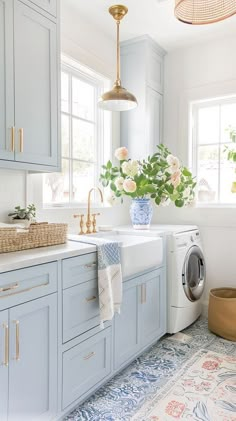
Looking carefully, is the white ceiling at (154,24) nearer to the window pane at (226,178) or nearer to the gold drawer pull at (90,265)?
the window pane at (226,178)

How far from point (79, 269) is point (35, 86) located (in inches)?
43.5

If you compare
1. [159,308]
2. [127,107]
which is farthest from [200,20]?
[159,308]

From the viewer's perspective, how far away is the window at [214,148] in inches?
127

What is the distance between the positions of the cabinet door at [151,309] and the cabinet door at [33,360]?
0.91 metres

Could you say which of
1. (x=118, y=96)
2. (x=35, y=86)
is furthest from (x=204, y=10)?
(x=35, y=86)

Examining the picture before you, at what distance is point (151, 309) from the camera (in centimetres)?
246

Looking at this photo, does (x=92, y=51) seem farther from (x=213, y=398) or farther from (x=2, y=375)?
(x=213, y=398)

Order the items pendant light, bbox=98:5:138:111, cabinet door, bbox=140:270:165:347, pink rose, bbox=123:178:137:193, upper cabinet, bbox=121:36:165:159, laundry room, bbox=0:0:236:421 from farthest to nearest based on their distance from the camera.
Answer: upper cabinet, bbox=121:36:165:159
pink rose, bbox=123:178:137:193
cabinet door, bbox=140:270:165:347
pendant light, bbox=98:5:138:111
laundry room, bbox=0:0:236:421

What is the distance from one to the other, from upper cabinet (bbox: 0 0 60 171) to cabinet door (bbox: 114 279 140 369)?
0.96 m

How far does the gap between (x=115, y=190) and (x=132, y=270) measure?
40.1 inches

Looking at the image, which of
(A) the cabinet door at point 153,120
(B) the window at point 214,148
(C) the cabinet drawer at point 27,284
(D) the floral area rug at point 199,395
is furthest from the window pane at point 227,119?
(C) the cabinet drawer at point 27,284

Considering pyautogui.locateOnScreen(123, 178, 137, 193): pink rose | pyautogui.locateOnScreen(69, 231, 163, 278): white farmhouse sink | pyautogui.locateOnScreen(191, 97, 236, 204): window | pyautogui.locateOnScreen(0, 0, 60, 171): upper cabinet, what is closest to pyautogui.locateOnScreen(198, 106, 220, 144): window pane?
pyautogui.locateOnScreen(191, 97, 236, 204): window

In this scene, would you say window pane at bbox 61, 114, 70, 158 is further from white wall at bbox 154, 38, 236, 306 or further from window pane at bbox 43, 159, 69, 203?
white wall at bbox 154, 38, 236, 306

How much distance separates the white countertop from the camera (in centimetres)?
136
